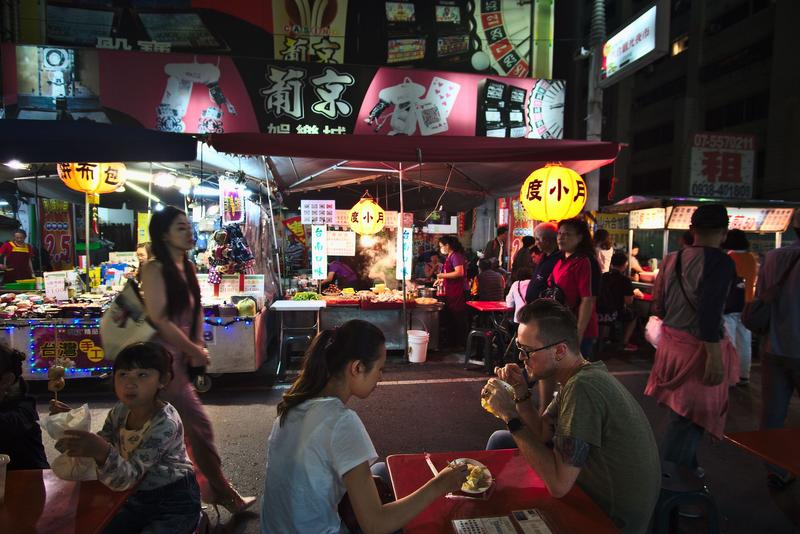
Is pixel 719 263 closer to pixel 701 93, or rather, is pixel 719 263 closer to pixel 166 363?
pixel 166 363

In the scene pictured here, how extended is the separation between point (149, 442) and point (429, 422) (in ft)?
11.1

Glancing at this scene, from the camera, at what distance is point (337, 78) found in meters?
8.84

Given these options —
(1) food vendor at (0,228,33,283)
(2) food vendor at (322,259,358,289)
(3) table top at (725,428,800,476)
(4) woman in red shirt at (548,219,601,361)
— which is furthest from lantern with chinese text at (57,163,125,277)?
(3) table top at (725,428,800,476)

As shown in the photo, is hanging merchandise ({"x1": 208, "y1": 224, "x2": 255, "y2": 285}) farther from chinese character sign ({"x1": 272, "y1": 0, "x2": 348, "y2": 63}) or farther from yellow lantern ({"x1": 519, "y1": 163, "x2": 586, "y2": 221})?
chinese character sign ({"x1": 272, "y1": 0, "x2": 348, "y2": 63})

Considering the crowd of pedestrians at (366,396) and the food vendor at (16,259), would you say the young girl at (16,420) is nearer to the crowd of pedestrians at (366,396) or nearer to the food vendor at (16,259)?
the crowd of pedestrians at (366,396)

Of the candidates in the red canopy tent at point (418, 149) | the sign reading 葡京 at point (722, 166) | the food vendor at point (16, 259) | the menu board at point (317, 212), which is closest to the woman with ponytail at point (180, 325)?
the red canopy tent at point (418, 149)

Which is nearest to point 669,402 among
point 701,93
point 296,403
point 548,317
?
point 548,317

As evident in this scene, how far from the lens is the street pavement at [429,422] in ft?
11.3

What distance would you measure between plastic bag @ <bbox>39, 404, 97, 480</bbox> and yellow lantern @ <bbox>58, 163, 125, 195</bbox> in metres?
6.12

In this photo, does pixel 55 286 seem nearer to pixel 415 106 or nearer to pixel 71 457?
pixel 71 457

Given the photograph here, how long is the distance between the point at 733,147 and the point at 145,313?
1327cm

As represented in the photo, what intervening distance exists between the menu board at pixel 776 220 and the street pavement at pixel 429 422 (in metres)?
5.49

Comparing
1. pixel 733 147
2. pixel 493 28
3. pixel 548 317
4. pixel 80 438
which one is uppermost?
pixel 493 28

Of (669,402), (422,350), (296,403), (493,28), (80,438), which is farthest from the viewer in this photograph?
(493,28)
